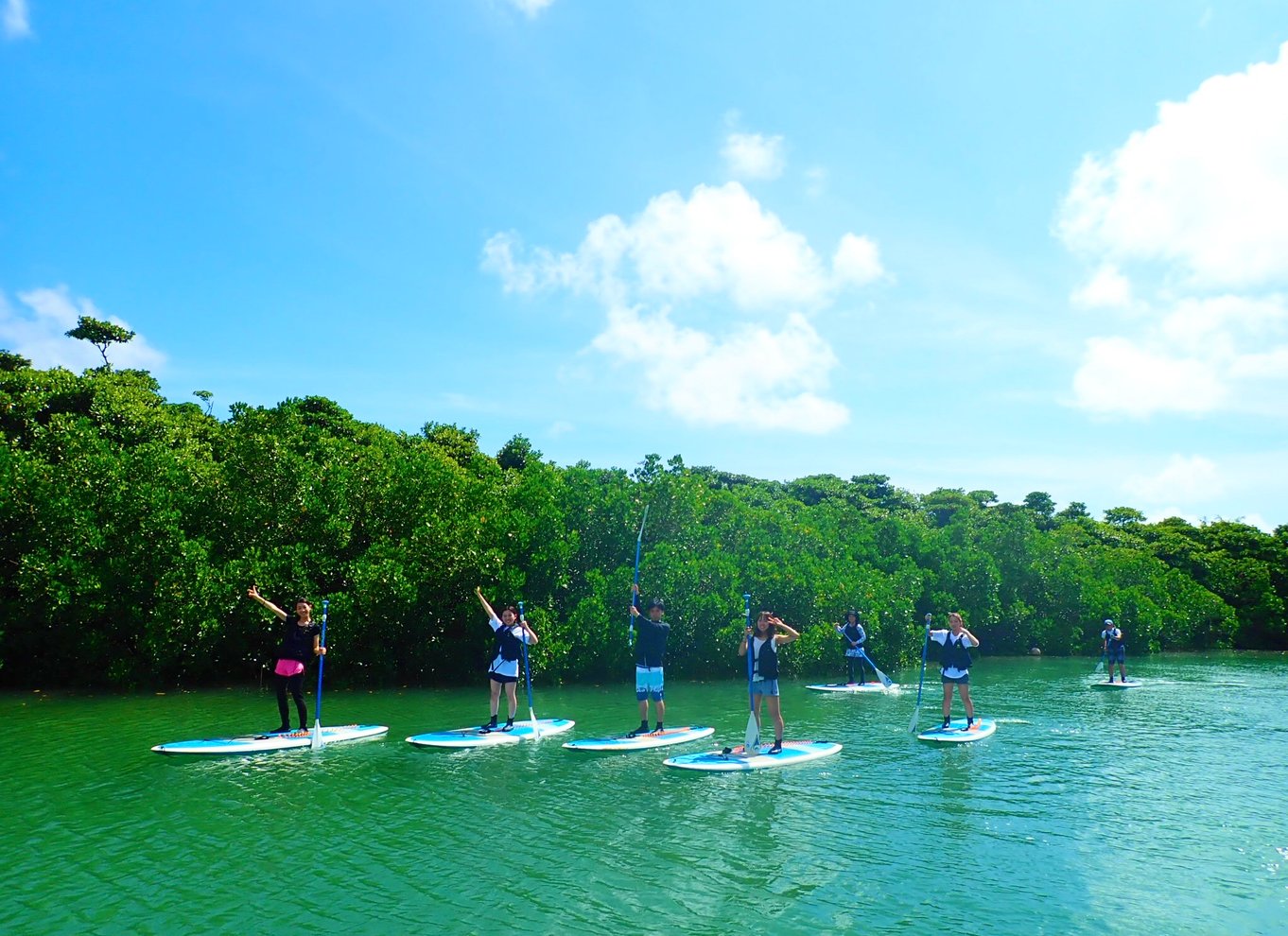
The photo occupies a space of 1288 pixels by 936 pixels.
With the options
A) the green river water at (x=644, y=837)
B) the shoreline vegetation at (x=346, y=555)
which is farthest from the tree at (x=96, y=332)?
the green river water at (x=644, y=837)

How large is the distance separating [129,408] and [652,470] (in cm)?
1946

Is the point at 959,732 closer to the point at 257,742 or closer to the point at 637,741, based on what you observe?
the point at 637,741

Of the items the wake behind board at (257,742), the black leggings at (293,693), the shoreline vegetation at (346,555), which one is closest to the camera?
the wake behind board at (257,742)

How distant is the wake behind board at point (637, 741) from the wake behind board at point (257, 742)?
4.29m

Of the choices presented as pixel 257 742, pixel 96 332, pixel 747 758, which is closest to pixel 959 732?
pixel 747 758

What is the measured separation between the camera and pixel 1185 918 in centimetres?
748

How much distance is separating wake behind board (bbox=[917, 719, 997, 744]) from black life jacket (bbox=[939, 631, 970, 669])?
125 cm

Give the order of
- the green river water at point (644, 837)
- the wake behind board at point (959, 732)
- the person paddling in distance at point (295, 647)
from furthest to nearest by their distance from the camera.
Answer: the wake behind board at point (959, 732)
the person paddling in distance at point (295, 647)
the green river water at point (644, 837)

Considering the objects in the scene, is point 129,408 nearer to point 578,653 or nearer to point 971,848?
point 578,653

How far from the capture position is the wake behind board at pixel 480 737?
1516 centimetres

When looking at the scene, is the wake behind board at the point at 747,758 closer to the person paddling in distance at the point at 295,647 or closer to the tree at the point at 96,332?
the person paddling in distance at the point at 295,647

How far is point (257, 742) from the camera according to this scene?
14.6m

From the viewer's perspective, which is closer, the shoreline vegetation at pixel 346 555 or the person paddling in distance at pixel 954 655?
the person paddling in distance at pixel 954 655

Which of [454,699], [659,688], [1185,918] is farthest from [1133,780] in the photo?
[454,699]
